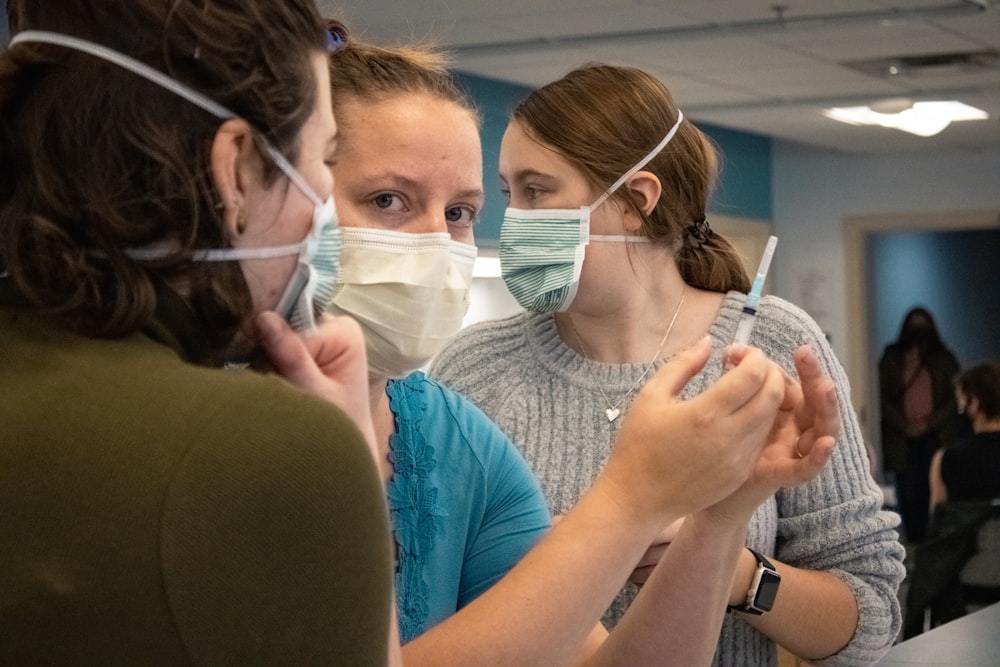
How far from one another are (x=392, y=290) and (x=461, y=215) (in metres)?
0.12

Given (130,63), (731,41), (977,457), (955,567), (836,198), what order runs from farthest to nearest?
(836,198), (731,41), (977,457), (955,567), (130,63)

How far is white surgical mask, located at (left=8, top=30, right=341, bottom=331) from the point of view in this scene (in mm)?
812

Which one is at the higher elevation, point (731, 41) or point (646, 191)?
point (731, 41)

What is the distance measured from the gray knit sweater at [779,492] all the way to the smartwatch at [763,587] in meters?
0.11

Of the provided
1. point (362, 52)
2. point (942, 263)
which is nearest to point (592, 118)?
point (362, 52)

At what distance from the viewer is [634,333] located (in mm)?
2027

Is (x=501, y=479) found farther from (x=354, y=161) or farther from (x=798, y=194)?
(x=798, y=194)

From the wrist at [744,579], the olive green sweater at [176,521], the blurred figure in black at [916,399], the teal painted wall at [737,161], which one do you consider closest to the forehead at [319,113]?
the olive green sweater at [176,521]

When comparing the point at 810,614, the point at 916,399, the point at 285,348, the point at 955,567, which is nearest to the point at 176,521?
the point at 285,348

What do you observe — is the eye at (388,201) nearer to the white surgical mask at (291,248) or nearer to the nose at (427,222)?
the nose at (427,222)

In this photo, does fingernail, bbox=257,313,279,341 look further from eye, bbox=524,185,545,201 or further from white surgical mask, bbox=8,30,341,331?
eye, bbox=524,185,545,201

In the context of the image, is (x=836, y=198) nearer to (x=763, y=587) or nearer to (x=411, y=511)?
(x=763, y=587)

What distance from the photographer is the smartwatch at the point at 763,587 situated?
67.1 inches

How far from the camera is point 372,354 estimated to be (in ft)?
4.60
